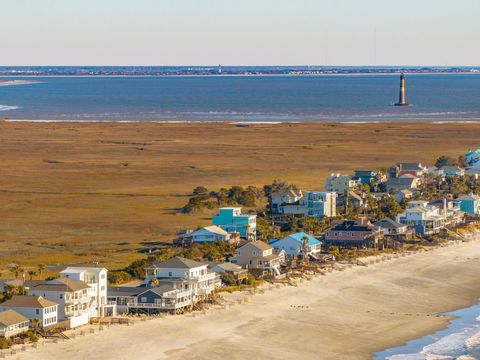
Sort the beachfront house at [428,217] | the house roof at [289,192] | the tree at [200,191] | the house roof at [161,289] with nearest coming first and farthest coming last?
the house roof at [161,289]
the beachfront house at [428,217]
the house roof at [289,192]
the tree at [200,191]

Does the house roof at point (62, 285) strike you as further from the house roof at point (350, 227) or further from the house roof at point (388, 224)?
the house roof at point (388, 224)

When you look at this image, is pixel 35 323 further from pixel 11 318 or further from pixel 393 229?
pixel 393 229

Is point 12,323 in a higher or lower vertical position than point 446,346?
higher

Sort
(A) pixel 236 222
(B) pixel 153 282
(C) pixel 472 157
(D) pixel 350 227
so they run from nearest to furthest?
(B) pixel 153 282, (D) pixel 350 227, (A) pixel 236 222, (C) pixel 472 157

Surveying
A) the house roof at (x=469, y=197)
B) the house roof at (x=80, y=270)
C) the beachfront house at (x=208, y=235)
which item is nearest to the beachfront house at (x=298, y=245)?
the beachfront house at (x=208, y=235)

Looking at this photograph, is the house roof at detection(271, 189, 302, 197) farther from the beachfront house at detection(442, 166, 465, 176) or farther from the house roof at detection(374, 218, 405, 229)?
the beachfront house at detection(442, 166, 465, 176)

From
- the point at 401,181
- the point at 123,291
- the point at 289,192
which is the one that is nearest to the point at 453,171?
the point at 401,181

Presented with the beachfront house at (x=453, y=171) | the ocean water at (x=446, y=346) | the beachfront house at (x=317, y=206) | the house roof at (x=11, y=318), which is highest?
the beachfront house at (x=453, y=171)
